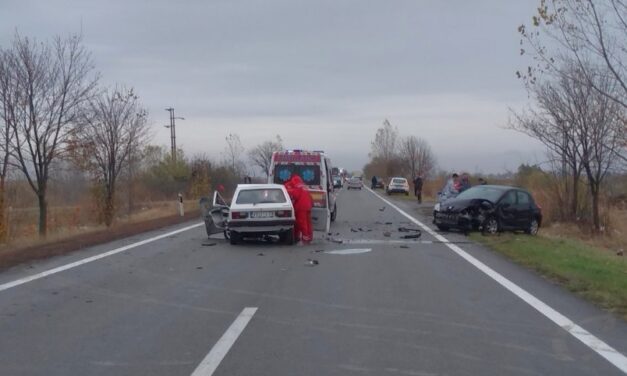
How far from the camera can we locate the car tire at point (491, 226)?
22.2 meters

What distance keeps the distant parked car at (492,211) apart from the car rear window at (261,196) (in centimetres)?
589

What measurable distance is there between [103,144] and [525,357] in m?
26.0

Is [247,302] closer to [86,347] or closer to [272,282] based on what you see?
[272,282]

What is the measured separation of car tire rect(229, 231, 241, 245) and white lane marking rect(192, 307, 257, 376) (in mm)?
9237

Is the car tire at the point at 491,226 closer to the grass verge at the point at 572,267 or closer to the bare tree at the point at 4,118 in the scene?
the grass verge at the point at 572,267

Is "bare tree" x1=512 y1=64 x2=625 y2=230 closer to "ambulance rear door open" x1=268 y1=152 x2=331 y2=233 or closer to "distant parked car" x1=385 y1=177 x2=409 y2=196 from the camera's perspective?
"ambulance rear door open" x1=268 y1=152 x2=331 y2=233

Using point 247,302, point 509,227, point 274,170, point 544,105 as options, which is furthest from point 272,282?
point 544,105

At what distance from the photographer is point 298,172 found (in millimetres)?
27391

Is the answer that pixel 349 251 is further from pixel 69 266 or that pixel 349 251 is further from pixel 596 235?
pixel 596 235

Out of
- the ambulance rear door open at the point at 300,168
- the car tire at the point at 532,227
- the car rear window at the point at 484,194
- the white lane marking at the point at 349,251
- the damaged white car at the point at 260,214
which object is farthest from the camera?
the ambulance rear door open at the point at 300,168

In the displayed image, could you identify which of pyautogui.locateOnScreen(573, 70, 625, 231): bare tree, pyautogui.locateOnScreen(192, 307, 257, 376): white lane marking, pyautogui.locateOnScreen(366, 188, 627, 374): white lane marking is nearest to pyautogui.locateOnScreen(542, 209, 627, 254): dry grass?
pyautogui.locateOnScreen(573, 70, 625, 231): bare tree

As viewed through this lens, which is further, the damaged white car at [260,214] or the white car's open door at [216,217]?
the white car's open door at [216,217]

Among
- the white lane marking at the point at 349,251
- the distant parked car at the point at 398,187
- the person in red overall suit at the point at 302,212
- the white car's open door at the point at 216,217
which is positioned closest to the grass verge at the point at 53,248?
the white car's open door at the point at 216,217

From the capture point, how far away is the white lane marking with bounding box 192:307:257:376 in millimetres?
6891
